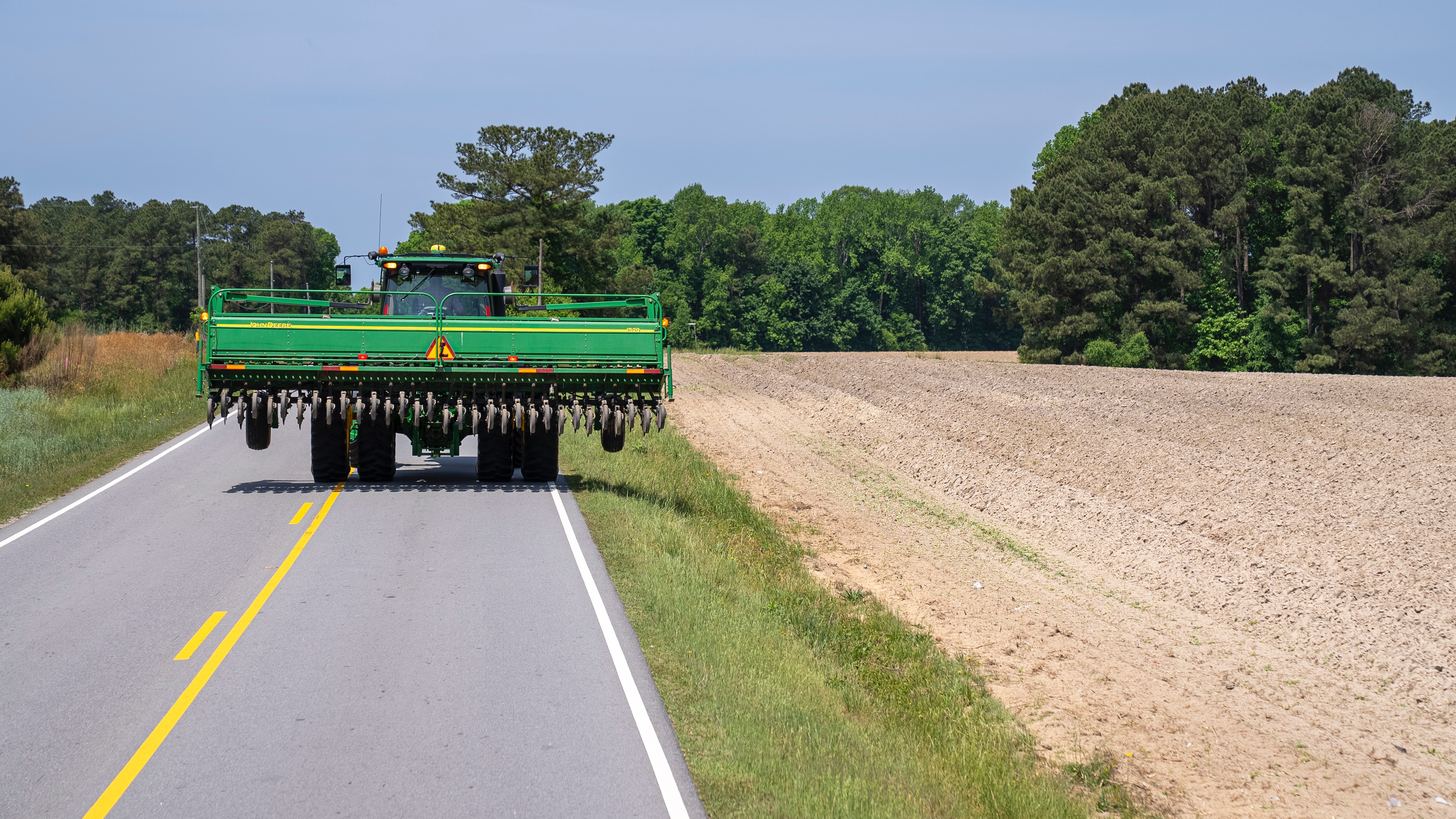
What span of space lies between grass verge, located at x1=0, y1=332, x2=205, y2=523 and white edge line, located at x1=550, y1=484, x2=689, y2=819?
910 cm

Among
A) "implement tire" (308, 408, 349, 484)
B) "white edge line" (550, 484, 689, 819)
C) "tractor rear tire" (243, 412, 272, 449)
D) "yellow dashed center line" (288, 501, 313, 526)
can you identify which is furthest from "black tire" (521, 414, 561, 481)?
"white edge line" (550, 484, 689, 819)

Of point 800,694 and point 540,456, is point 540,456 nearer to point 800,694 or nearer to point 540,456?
point 540,456

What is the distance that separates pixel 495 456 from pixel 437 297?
290 cm

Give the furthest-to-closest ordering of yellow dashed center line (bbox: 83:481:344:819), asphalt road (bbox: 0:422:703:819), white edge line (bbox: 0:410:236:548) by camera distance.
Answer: white edge line (bbox: 0:410:236:548), asphalt road (bbox: 0:422:703:819), yellow dashed center line (bbox: 83:481:344:819)

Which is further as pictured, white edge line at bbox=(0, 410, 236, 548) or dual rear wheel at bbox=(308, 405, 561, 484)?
dual rear wheel at bbox=(308, 405, 561, 484)

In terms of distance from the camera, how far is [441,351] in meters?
15.7

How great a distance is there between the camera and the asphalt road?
644cm

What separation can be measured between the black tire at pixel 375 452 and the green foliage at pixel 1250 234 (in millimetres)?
51216

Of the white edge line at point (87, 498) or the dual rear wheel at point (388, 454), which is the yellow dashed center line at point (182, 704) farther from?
the dual rear wheel at point (388, 454)

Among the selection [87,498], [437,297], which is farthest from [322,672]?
[437,297]

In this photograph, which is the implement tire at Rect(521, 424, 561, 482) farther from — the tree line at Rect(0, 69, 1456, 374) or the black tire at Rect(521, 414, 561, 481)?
the tree line at Rect(0, 69, 1456, 374)

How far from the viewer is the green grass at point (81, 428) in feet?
59.8

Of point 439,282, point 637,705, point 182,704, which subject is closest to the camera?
point 182,704

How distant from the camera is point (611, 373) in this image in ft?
51.8
